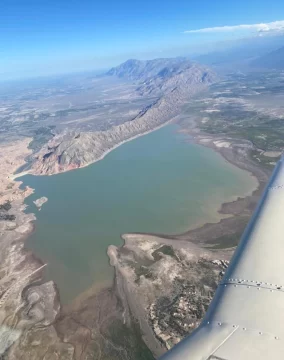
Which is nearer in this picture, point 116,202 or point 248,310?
point 248,310

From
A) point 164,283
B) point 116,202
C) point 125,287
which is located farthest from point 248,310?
point 116,202

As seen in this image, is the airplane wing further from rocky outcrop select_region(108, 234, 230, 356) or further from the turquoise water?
the turquoise water

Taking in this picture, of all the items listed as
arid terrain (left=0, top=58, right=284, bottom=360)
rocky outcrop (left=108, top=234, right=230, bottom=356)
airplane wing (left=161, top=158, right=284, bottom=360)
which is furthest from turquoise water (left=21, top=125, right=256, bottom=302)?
airplane wing (left=161, top=158, right=284, bottom=360)

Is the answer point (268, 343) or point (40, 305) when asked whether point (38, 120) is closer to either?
point (40, 305)

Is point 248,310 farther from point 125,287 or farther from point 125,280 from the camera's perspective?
point 125,280

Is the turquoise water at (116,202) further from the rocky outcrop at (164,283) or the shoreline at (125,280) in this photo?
the rocky outcrop at (164,283)

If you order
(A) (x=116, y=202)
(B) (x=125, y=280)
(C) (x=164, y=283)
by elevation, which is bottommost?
(A) (x=116, y=202)
